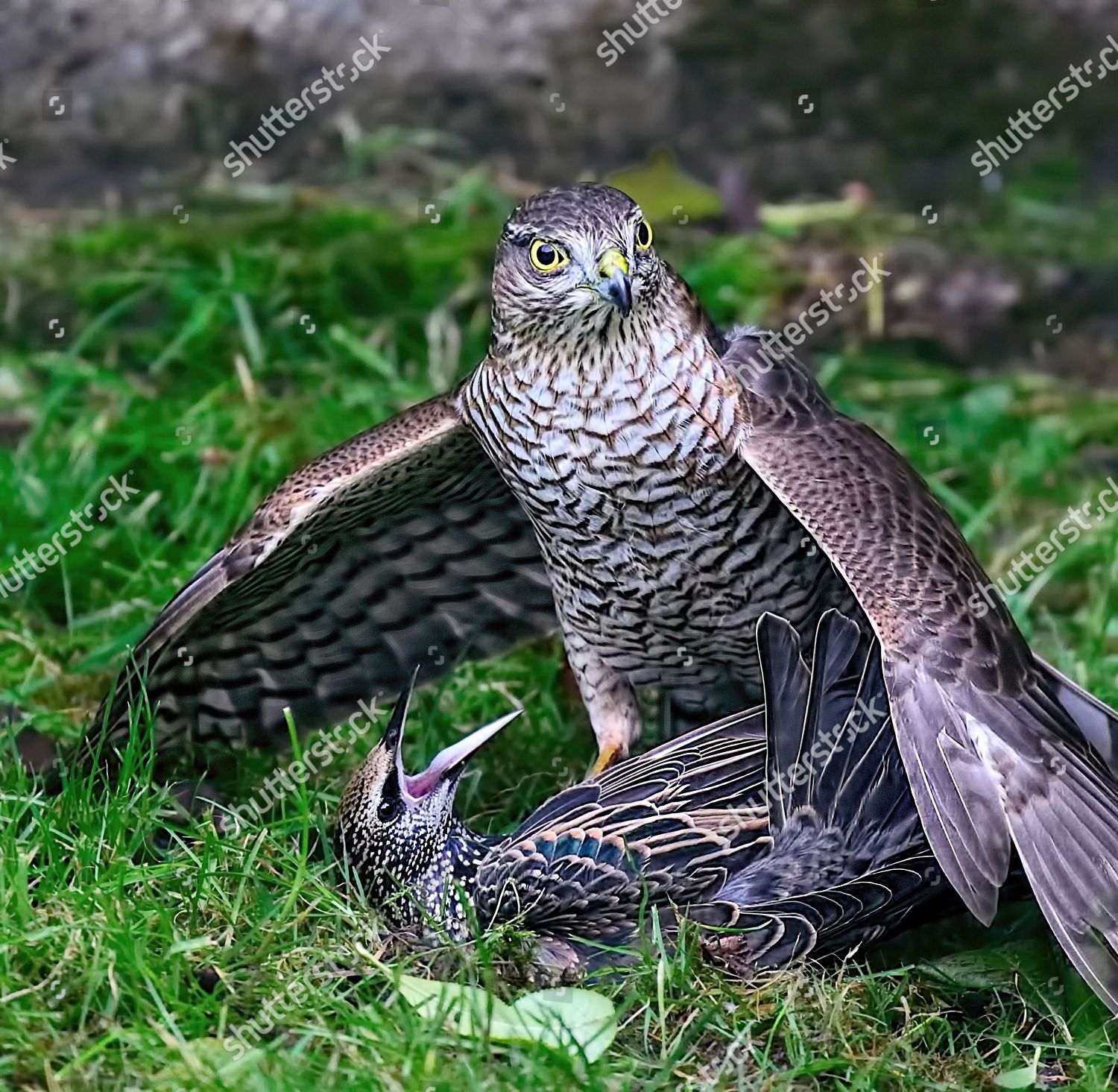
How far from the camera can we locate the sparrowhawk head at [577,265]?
4457mm

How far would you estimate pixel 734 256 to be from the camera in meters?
8.01

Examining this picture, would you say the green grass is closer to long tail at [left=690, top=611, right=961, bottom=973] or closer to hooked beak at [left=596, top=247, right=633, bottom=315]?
long tail at [left=690, top=611, right=961, bottom=973]

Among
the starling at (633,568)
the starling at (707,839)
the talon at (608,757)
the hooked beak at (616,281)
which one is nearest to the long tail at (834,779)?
the starling at (707,839)

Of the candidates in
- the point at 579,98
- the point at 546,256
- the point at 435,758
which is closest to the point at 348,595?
the point at 435,758

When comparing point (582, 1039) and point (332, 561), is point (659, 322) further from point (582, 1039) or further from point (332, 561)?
point (582, 1039)

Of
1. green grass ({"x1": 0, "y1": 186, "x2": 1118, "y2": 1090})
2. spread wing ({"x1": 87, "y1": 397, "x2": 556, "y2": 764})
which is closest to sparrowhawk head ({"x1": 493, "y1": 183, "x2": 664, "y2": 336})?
spread wing ({"x1": 87, "y1": 397, "x2": 556, "y2": 764})

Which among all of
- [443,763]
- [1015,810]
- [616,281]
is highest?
[616,281]

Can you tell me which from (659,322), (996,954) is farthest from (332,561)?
(996,954)

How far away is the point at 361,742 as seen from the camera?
5.43 metres

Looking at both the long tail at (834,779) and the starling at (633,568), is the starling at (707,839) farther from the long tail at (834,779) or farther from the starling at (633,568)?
the starling at (633,568)

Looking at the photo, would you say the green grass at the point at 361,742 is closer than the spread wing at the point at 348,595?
Yes

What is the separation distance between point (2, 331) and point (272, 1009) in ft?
14.8

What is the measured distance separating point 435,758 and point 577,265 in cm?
129

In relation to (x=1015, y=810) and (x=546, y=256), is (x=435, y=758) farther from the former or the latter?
(x=1015, y=810)
